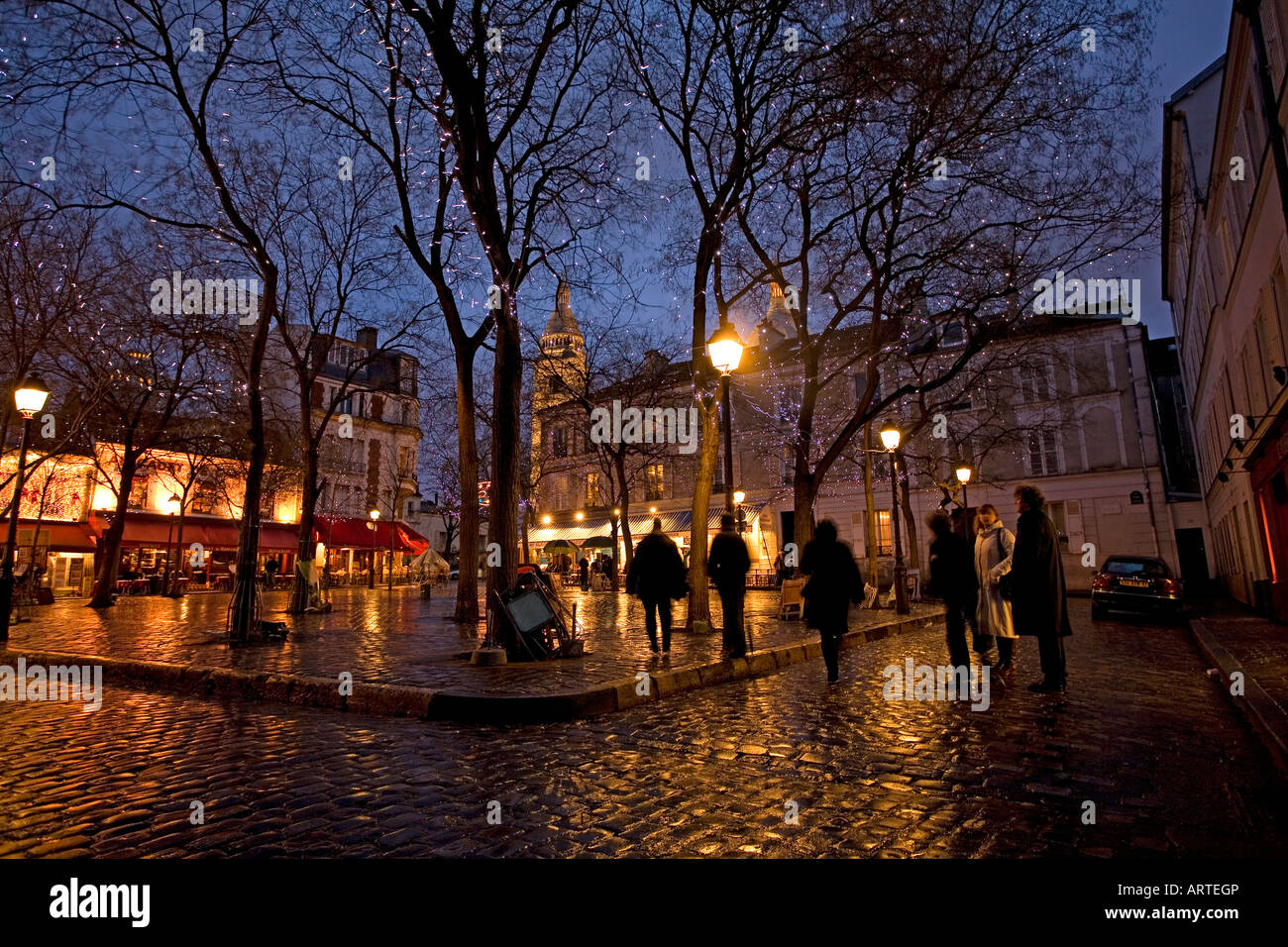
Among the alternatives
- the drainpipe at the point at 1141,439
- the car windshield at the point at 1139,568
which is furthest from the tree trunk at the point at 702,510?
the drainpipe at the point at 1141,439

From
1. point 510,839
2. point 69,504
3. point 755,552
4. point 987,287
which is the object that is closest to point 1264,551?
point 987,287

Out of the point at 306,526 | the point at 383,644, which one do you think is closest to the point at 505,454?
the point at 383,644

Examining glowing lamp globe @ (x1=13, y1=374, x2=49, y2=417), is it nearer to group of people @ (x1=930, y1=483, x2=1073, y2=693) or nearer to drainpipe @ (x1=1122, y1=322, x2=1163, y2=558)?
group of people @ (x1=930, y1=483, x2=1073, y2=693)

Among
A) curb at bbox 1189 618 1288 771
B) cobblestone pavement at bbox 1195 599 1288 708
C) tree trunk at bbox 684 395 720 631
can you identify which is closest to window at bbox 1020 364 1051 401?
cobblestone pavement at bbox 1195 599 1288 708

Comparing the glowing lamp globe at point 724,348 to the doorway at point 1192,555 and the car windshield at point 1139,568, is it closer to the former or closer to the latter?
the car windshield at point 1139,568

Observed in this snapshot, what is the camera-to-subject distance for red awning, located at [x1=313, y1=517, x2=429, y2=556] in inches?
1322

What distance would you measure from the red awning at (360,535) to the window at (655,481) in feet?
39.4

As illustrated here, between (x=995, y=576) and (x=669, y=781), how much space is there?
5.18 meters

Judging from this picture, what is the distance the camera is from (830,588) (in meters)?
7.29

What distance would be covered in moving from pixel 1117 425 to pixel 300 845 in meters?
34.1

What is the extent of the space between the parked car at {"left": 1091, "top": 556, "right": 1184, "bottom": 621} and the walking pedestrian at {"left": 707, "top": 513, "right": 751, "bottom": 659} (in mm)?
11467

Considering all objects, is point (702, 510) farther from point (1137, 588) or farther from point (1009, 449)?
point (1009, 449)

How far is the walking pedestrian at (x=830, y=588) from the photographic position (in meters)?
7.27

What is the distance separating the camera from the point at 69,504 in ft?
90.3
